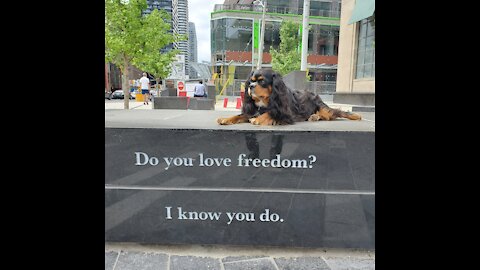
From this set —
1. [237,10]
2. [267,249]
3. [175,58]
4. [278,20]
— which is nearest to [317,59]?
[278,20]

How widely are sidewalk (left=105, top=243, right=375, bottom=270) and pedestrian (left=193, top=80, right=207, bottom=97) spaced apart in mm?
3137

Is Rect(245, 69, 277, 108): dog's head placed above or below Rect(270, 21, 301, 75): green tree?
below

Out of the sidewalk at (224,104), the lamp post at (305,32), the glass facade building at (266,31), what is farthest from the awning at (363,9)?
the sidewalk at (224,104)

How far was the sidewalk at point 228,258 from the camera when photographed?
8.51ft

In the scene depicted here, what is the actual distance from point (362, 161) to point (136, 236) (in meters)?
2.30

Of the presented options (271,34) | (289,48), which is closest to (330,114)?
(289,48)

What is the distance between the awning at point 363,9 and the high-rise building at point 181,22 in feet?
6.49

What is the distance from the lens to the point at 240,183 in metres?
2.68

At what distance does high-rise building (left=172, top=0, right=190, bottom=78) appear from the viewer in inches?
120

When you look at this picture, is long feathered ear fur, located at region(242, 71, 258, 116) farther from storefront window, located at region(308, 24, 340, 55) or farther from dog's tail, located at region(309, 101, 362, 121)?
storefront window, located at region(308, 24, 340, 55)

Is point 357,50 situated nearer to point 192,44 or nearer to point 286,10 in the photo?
point 286,10

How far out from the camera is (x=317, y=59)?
5.27m

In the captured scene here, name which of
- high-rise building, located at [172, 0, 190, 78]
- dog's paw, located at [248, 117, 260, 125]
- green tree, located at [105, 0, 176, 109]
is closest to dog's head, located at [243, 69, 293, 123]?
dog's paw, located at [248, 117, 260, 125]

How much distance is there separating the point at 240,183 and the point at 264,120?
0.64m
